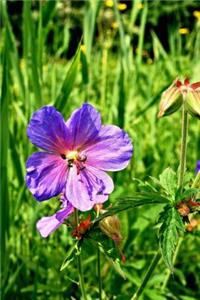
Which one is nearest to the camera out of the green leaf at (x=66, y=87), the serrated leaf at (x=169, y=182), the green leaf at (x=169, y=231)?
the green leaf at (x=169, y=231)

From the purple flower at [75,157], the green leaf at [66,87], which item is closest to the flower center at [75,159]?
the purple flower at [75,157]

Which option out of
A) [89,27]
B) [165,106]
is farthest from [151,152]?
[165,106]

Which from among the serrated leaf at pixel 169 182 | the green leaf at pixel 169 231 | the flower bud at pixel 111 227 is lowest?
the flower bud at pixel 111 227

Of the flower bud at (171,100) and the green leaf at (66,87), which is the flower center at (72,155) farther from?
the green leaf at (66,87)

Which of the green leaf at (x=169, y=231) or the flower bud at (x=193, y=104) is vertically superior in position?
the flower bud at (x=193, y=104)

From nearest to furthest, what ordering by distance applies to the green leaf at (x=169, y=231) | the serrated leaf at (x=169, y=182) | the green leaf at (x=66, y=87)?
the green leaf at (x=169, y=231) < the serrated leaf at (x=169, y=182) < the green leaf at (x=66, y=87)

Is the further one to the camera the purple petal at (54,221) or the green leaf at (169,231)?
the purple petal at (54,221)

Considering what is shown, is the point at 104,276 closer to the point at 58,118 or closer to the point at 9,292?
the point at 9,292

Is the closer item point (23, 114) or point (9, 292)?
point (9, 292)
